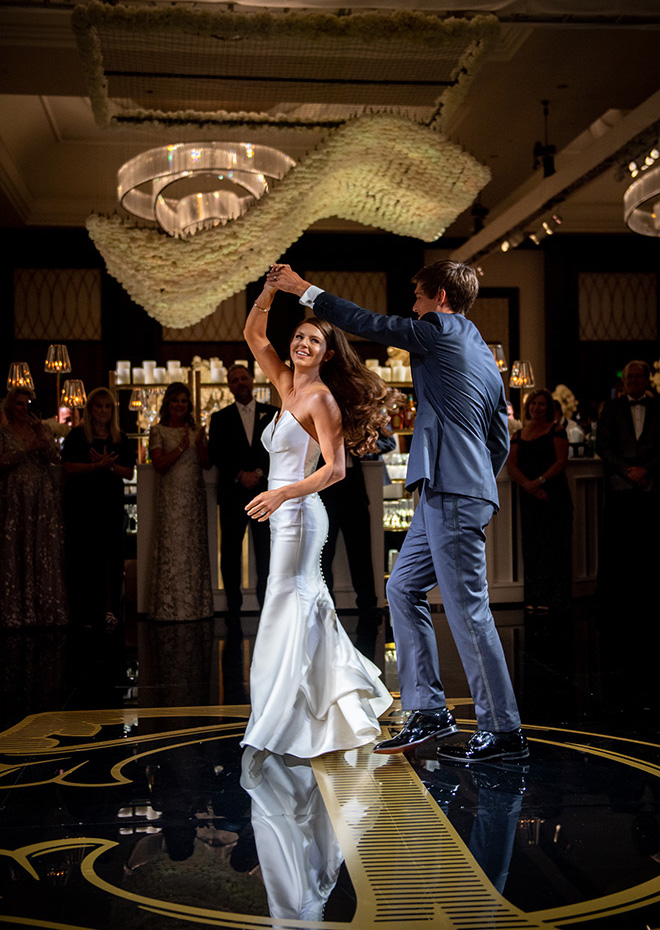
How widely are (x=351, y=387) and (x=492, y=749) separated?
1376mm

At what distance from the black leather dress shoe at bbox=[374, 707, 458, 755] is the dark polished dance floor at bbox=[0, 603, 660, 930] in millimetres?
55

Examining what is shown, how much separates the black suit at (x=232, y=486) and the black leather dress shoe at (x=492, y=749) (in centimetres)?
346

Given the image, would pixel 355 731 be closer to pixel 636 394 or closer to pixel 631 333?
pixel 636 394

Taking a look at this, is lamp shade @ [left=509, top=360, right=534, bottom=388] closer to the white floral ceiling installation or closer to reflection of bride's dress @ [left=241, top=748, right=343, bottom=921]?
the white floral ceiling installation

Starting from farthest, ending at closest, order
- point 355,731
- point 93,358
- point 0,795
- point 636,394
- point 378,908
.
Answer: point 93,358 → point 636,394 → point 355,731 → point 0,795 → point 378,908

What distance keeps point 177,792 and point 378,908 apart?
39.8 inches

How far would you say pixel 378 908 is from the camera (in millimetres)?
2039

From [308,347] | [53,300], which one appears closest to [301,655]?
[308,347]

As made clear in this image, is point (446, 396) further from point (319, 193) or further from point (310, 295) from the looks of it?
point (319, 193)

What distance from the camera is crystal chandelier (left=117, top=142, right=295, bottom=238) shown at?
6.49 meters

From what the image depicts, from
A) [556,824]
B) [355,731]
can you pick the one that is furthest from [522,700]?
[556,824]

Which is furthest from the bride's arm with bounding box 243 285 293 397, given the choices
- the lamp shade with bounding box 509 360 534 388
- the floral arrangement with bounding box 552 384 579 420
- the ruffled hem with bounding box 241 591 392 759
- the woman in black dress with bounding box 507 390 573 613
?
the floral arrangement with bounding box 552 384 579 420

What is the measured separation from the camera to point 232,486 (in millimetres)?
6551

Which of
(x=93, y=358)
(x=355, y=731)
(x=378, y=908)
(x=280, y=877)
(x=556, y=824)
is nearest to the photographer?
(x=378, y=908)
